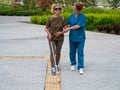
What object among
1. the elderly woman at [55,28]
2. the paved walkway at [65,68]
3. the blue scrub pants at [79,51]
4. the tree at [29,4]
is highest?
the elderly woman at [55,28]

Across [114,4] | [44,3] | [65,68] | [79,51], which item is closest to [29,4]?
[44,3]

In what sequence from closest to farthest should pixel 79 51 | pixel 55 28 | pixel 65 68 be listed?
pixel 55 28 < pixel 79 51 < pixel 65 68

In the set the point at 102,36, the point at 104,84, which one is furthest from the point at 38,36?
the point at 104,84

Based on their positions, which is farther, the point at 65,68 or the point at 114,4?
the point at 114,4

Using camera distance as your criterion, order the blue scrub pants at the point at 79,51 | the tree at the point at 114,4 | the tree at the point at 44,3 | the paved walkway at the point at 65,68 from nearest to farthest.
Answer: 1. the paved walkway at the point at 65,68
2. the blue scrub pants at the point at 79,51
3. the tree at the point at 44,3
4. the tree at the point at 114,4

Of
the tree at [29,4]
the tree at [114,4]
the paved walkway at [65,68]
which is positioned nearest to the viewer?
the paved walkway at [65,68]

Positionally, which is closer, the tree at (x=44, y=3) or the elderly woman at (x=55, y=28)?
the elderly woman at (x=55, y=28)

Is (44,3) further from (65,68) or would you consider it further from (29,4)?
(65,68)

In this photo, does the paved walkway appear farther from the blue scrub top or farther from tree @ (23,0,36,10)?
tree @ (23,0,36,10)

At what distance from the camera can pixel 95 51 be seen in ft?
38.7

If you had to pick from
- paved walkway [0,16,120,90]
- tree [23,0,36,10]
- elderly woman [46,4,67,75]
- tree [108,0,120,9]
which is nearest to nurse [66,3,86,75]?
elderly woman [46,4,67,75]

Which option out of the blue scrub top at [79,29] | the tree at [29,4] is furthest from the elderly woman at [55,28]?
the tree at [29,4]

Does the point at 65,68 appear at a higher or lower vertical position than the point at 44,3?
higher

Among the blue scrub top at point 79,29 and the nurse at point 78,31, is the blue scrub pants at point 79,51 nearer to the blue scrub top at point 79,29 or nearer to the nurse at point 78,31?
the nurse at point 78,31
